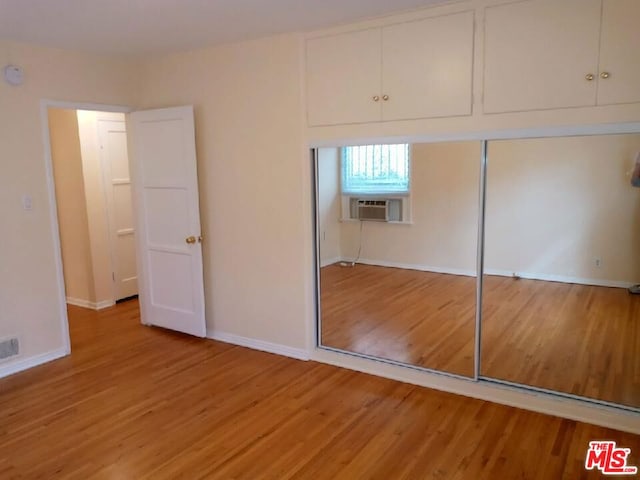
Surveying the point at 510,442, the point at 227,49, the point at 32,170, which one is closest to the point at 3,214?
the point at 32,170

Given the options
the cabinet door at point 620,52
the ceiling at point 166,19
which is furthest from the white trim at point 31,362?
the cabinet door at point 620,52

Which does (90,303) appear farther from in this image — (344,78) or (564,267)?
(564,267)

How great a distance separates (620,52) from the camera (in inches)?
101

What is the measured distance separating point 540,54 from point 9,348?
4.26 metres

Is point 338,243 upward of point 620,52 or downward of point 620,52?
downward

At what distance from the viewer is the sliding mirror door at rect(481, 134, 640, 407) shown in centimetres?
299

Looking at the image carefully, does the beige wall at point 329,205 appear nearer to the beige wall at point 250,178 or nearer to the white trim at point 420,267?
the beige wall at point 250,178

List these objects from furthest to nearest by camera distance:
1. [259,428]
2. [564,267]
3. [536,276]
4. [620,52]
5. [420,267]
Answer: [420,267]
[536,276]
[564,267]
[259,428]
[620,52]

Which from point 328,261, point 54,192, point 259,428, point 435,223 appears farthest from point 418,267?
point 54,192

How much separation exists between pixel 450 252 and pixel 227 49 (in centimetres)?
242

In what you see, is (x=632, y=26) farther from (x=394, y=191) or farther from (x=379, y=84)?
(x=394, y=191)

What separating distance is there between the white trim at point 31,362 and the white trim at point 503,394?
221 centimetres

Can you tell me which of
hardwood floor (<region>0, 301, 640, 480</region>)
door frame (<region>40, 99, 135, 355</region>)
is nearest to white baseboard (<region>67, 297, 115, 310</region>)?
door frame (<region>40, 99, 135, 355</region>)

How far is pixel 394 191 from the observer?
3836mm
